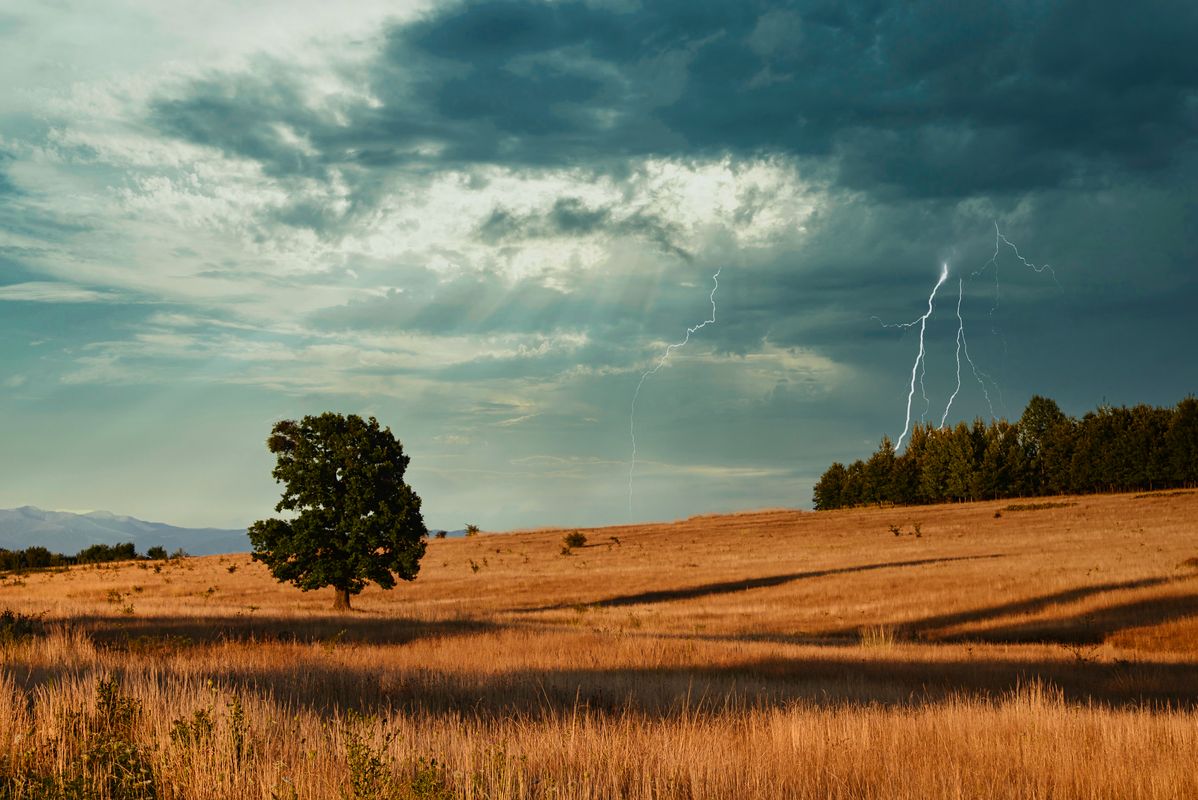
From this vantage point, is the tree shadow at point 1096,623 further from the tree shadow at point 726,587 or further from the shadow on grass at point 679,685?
the tree shadow at point 726,587

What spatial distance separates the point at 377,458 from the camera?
4056 centimetres

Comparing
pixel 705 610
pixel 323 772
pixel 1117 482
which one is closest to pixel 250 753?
pixel 323 772

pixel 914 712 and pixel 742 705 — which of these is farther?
pixel 742 705

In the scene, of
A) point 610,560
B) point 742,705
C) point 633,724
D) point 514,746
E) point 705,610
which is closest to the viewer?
point 514,746

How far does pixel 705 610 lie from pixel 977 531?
45042 mm

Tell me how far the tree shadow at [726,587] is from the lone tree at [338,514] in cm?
704

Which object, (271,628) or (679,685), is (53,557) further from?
(679,685)

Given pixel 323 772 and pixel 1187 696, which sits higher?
pixel 323 772

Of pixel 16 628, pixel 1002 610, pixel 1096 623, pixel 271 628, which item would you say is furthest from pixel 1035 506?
pixel 16 628

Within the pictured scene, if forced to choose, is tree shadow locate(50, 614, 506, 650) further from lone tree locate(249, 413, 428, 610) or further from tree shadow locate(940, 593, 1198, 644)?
tree shadow locate(940, 593, 1198, 644)

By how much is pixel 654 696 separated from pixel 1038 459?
143 meters

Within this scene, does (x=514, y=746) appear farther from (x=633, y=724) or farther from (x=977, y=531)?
(x=977, y=531)

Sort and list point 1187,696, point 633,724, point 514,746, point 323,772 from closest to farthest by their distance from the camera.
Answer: point 323,772 → point 514,746 → point 633,724 → point 1187,696

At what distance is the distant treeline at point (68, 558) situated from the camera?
3804 inches
